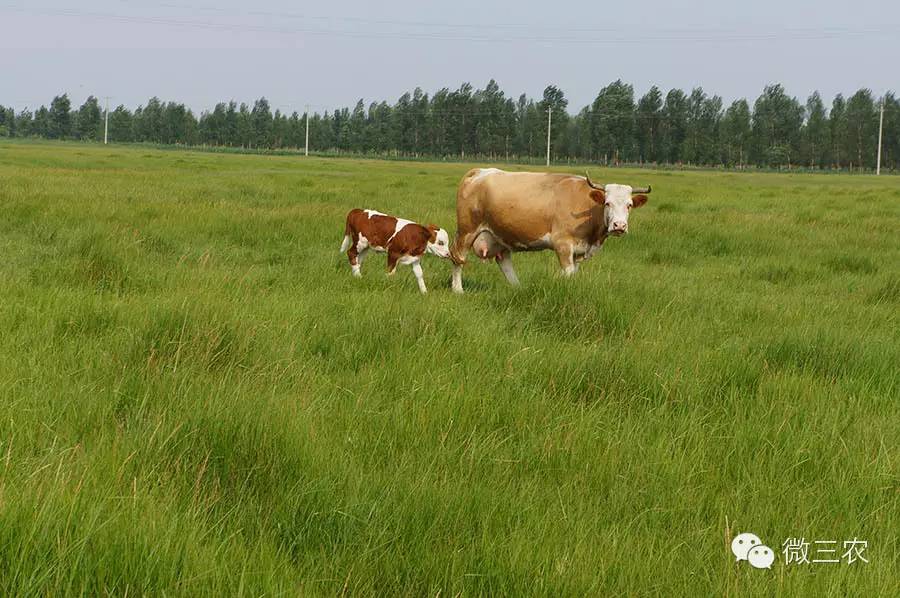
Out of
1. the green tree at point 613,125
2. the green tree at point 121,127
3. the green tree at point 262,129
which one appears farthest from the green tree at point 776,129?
the green tree at point 121,127

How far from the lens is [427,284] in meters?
8.75

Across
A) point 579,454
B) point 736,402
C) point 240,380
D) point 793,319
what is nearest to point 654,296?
point 793,319

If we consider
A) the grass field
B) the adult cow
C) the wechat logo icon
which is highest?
the adult cow

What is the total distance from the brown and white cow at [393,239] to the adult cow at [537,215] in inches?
10.5

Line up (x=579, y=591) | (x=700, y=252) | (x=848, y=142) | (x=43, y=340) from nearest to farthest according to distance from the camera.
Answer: (x=579, y=591)
(x=43, y=340)
(x=700, y=252)
(x=848, y=142)

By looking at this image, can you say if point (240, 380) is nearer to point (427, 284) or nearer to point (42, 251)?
point (427, 284)

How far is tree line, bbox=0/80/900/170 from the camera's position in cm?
11512

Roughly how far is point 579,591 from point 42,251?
8473 millimetres

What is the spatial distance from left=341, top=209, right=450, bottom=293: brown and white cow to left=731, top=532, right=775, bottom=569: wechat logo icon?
6.06 meters

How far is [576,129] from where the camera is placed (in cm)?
13675

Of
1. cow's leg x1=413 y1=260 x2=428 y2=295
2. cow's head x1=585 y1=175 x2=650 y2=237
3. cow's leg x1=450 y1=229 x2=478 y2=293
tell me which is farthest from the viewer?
cow's leg x1=450 y1=229 x2=478 y2=293

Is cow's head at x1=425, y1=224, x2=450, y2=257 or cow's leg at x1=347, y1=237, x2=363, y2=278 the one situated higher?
cow's head at x1=425, y1=224, x2=450, y2=257

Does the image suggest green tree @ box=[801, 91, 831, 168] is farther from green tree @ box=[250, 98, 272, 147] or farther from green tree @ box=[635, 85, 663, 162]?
green tree @ box=[250, 98, 272, 147]

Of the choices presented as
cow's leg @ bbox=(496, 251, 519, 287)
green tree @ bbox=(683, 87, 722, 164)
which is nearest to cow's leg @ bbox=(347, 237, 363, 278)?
cow's leg @ bbox=(496, 251, 519, 287)
